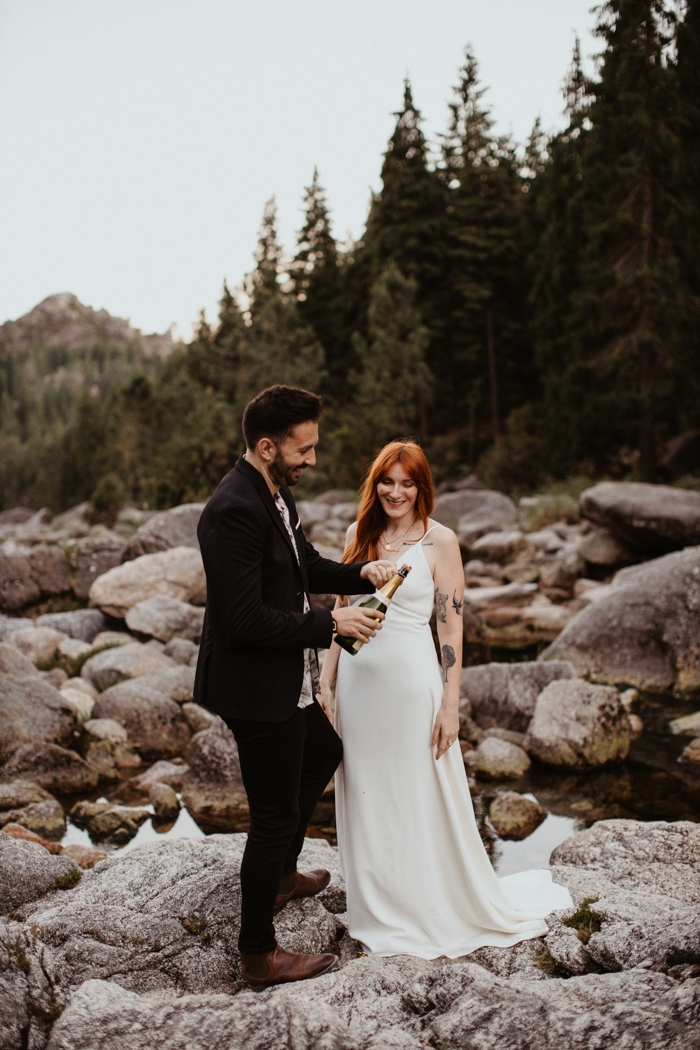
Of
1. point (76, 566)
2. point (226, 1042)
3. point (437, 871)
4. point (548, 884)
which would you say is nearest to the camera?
point (226, 1042)

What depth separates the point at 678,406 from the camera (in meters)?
22.2

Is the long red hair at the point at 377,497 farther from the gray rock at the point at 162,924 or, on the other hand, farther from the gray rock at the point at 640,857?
the gray rock at the point at 640,857

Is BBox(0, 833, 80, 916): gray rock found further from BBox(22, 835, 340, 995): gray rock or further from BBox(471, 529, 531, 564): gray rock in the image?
BBox(471, 529, 531, 564): gray rock

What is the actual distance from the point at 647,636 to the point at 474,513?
43.5 ft

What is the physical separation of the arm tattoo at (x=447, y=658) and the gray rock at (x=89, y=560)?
1158 centimetres

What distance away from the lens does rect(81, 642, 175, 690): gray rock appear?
912 cm

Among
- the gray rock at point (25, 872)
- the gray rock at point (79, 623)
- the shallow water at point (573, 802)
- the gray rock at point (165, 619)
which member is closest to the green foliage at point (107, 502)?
the gray rock at point (79, 623)

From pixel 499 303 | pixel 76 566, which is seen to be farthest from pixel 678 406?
pixel 76 566

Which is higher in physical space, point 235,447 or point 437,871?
point 235,447

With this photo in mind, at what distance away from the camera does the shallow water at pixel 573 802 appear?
5.80m

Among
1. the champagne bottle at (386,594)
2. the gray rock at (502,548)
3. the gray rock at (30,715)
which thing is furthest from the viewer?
the gray rock at (502,548)

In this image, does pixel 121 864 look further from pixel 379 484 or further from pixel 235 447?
pixel 235 447

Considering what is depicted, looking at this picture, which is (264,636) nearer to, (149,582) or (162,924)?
(162,924)

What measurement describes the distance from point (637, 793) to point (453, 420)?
32.2 meters
